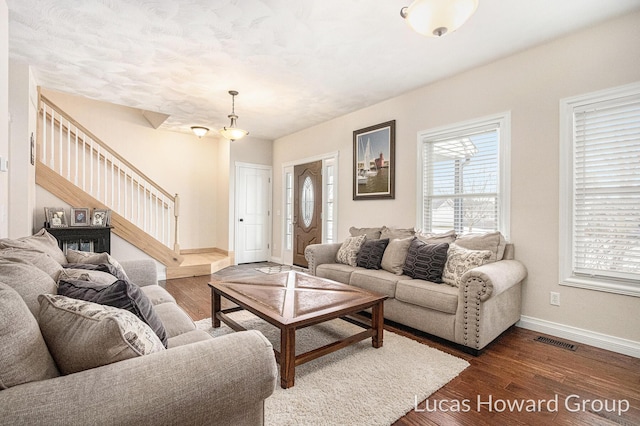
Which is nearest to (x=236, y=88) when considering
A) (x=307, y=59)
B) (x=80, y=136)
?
(x=307, y=59)

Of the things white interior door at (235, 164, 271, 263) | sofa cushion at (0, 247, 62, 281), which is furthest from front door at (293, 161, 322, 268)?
sofa cushion at (0, 247, 62, 281)

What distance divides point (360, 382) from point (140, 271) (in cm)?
203

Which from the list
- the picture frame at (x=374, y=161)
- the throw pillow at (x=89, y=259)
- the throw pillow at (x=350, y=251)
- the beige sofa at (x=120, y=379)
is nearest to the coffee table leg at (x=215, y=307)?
the throw pillow at (x=89, y=259)

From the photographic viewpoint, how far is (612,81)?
2.55 m

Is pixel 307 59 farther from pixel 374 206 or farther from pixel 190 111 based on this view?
pixel 190 111

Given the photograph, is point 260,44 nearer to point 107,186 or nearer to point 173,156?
point 107,186

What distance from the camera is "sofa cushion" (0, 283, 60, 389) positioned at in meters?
0.79

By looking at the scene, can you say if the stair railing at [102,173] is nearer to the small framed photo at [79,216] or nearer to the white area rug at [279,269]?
the small framed photo at [79,216]

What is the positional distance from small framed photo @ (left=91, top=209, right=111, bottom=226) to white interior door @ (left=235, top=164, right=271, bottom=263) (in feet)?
7.53

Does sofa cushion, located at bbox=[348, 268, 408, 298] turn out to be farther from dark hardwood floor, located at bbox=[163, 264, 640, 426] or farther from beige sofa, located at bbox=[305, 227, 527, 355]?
dark hardwood floor, located at bbox=[163, 264, 640, 426]

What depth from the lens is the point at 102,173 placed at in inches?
203

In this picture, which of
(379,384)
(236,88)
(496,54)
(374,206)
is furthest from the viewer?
(374,206)

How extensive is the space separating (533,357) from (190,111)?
5276 millimetres

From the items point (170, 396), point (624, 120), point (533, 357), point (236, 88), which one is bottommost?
point (533, 357)
